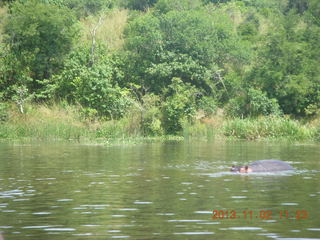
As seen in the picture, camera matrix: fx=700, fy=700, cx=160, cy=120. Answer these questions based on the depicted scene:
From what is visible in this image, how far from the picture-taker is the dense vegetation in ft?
146

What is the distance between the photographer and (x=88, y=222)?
12352 millimetres

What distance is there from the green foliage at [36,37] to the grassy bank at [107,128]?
395 cm

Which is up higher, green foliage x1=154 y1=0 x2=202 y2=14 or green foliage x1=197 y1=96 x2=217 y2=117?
green foliage x1=154 y1=0 x2=202 y2=14

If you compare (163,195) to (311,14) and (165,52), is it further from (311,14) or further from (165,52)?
(311,14)

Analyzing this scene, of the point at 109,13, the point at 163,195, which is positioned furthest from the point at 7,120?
the point at 163,195

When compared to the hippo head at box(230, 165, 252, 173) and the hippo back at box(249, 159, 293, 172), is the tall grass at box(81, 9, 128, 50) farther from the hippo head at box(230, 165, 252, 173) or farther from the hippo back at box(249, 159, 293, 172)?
the hippo head at box(230, 165, 252, 173)

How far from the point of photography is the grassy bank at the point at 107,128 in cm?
3881

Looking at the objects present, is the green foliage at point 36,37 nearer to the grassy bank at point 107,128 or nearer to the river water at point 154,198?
the grassy bank at point 107,128

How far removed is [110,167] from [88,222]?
10.3 m

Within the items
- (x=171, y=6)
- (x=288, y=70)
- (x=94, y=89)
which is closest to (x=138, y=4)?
(x=171, y=6)

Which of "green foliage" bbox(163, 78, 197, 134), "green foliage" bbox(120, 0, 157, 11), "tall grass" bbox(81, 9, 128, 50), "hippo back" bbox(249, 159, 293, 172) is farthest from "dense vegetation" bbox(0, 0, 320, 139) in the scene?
"hippo back" bbox(249, 159, 293, 172)
